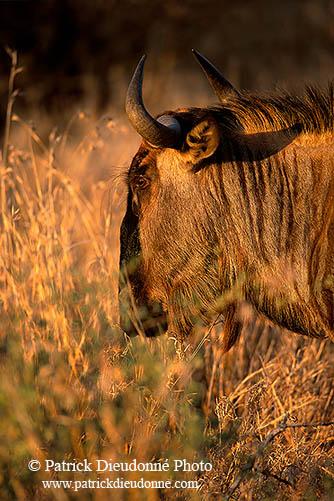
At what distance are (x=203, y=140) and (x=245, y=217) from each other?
0.37m

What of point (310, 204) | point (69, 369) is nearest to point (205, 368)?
point (69, 369)

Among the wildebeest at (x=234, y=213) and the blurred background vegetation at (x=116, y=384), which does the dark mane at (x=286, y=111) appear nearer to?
the wildebeest at (x=234, y=213)

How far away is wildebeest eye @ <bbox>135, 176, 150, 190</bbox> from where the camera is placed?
3.35 meters

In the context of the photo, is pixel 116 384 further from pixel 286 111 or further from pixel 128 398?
pixel 286 111

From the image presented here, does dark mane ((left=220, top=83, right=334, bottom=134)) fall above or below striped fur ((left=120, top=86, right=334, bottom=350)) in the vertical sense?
above

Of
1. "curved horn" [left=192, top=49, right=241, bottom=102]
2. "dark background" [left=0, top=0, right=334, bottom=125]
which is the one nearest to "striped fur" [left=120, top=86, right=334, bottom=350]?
"curved horn" [left=192, top=49, right=241, bottom=102]

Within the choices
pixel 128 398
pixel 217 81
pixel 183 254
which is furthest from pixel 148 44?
pixel 128 398

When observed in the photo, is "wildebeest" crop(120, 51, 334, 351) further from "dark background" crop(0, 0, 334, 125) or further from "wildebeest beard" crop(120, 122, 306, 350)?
"dark background" crop(0, 0, 334, 125)

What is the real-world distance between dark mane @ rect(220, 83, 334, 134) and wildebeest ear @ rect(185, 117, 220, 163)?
9.9 inches

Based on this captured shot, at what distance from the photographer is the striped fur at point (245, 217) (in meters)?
3.12

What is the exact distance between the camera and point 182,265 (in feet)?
10.8

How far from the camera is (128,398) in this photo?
3211 millimetres

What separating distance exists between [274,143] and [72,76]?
1109 centimetres

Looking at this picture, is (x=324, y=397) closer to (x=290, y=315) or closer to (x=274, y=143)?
(x=290, y=315)
